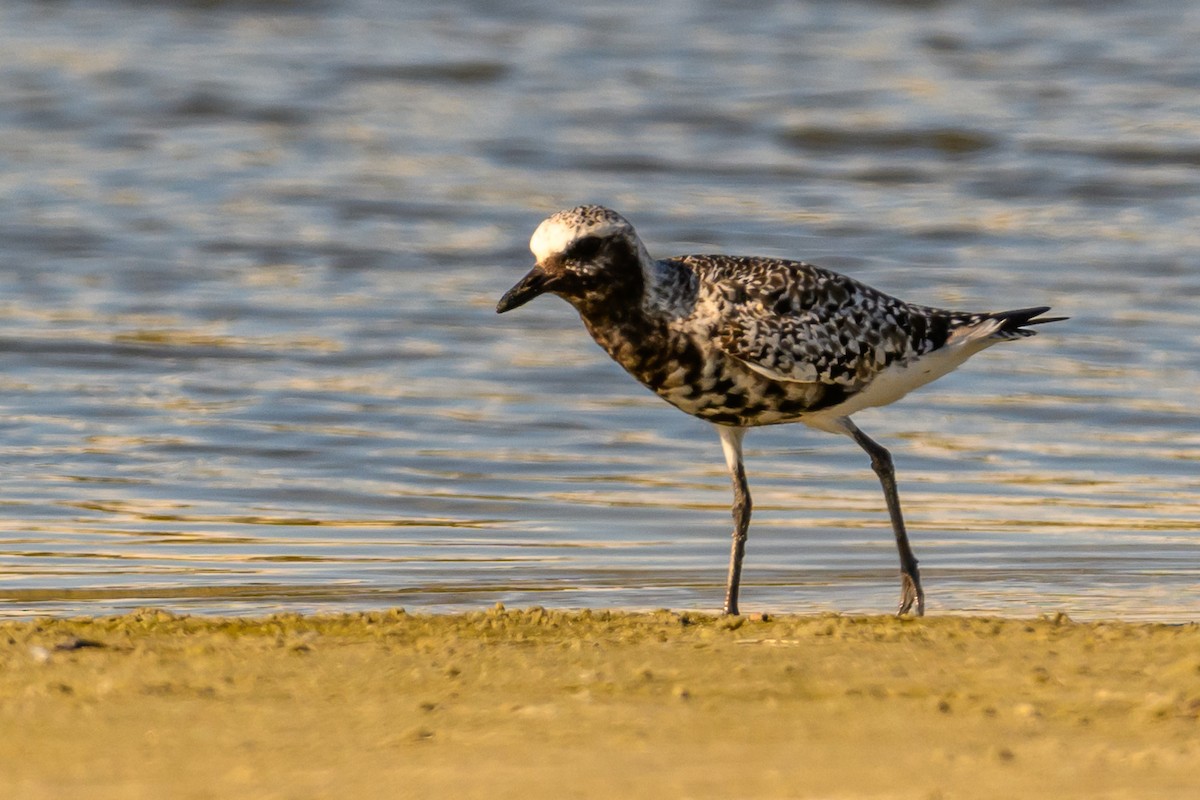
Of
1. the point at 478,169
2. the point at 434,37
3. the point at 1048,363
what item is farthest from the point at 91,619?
the point at 434,37

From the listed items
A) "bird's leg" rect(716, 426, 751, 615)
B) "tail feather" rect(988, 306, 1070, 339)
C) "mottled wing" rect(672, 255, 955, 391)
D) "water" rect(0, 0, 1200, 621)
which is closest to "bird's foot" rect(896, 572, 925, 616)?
"water" rect(0, 0, 1200, 621)

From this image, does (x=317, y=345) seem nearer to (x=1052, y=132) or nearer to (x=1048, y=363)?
(x=1048, y=363)

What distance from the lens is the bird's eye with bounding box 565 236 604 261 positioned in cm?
712

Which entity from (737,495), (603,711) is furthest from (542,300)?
(603,711)

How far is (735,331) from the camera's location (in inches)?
284

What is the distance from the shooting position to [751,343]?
7215mm

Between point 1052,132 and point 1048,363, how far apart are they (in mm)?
6813

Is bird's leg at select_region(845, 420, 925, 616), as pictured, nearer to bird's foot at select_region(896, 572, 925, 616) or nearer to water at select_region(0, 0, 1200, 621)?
bird's foot at select_region(896, 572, 925, 616)

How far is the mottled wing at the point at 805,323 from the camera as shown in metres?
7.25

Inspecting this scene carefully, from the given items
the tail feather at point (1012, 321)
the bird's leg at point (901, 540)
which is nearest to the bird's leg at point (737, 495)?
the bird's leg at point (901, 540)

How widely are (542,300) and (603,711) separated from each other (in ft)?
29.0

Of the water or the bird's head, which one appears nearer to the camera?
the bird's head

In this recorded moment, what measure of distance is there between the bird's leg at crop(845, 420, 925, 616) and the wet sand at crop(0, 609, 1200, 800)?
79 cm

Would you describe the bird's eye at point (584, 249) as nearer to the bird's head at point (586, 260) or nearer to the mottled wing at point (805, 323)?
the bird's head at point (586, 260)
